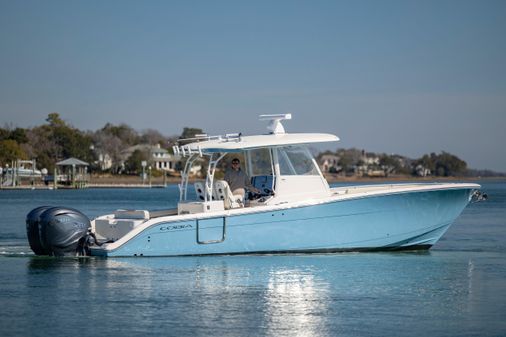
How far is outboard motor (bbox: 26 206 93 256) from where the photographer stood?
67.3ft

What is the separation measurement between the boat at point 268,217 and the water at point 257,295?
365 millimetres

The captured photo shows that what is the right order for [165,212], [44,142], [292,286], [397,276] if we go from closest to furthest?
[292,286], [397,276], [165,212], [44,142]

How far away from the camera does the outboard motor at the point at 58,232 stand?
2050 cm

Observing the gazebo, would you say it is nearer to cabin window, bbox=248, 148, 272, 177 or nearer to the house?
the house

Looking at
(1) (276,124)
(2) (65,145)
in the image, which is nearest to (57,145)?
(2) (65,145)

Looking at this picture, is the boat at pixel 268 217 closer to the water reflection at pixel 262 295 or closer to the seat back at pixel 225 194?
the seat back at pixel 225 194

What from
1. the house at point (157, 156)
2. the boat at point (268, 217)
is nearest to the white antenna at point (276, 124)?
the boat at point (268, 217)

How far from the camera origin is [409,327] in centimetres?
1424

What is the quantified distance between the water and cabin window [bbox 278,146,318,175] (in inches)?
79.7

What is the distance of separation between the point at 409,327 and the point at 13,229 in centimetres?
2277

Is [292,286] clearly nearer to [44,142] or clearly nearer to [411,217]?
[411,217]

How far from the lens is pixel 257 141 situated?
22078 millimetres

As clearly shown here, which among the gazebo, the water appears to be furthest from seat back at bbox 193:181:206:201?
the gazebo

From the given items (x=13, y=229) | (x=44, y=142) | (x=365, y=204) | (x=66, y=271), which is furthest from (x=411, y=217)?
(x=44, y=142)
